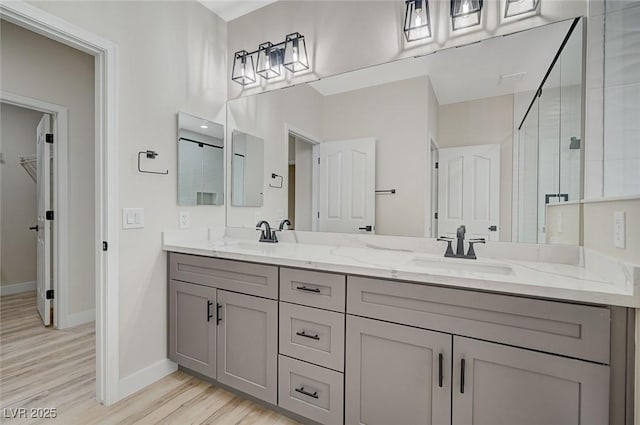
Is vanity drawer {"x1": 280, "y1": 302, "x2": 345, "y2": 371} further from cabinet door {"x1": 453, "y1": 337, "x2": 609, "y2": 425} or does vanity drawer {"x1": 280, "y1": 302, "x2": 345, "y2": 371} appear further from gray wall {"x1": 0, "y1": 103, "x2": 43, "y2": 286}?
gray wall {"x1": 0, "y1": 103, "x2": 43, "y2": 286}

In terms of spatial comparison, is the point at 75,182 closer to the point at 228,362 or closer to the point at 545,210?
the point at 228,362

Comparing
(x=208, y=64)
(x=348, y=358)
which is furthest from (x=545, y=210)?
(x=208, y=64)

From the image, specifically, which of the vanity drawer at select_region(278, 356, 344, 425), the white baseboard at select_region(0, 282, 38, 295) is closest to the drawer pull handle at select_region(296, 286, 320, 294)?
the vanity drawer at select_region(278, 356, 344, 425)

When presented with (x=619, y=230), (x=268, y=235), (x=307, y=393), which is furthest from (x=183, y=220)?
(x=619, y=230)

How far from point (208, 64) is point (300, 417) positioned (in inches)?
97.2

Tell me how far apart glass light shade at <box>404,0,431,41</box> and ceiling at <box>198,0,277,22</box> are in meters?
1.08

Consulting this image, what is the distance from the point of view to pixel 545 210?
59.8 inches

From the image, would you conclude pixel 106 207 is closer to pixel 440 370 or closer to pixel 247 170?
pixel 247 170

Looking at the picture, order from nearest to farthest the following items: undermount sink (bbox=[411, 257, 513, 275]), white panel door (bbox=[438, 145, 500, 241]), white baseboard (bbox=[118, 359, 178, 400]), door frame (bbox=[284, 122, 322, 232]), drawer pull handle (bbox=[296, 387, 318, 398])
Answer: undermount sink (bbox=[411, 257, 513, 275]) → drawer pull handle (bbox=[296, 387, 318, 398]) → white panel door (bbox=[438, 145, 500, 241]) → white baseboard (bbox=[118, 359, 178, 400]) → door frame (bbox=[284, 122, 322, 232])

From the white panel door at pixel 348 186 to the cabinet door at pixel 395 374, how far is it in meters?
0.76

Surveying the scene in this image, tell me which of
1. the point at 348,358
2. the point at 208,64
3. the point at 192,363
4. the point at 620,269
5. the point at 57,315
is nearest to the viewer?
the point at 620,269

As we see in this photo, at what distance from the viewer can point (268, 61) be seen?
7.52 ft

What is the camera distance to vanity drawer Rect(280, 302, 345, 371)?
141 centimetres

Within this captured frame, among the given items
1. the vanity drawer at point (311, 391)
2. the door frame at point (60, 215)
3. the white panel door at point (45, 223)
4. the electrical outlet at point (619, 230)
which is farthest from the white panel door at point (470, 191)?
the white panel door at point (45, 223)
